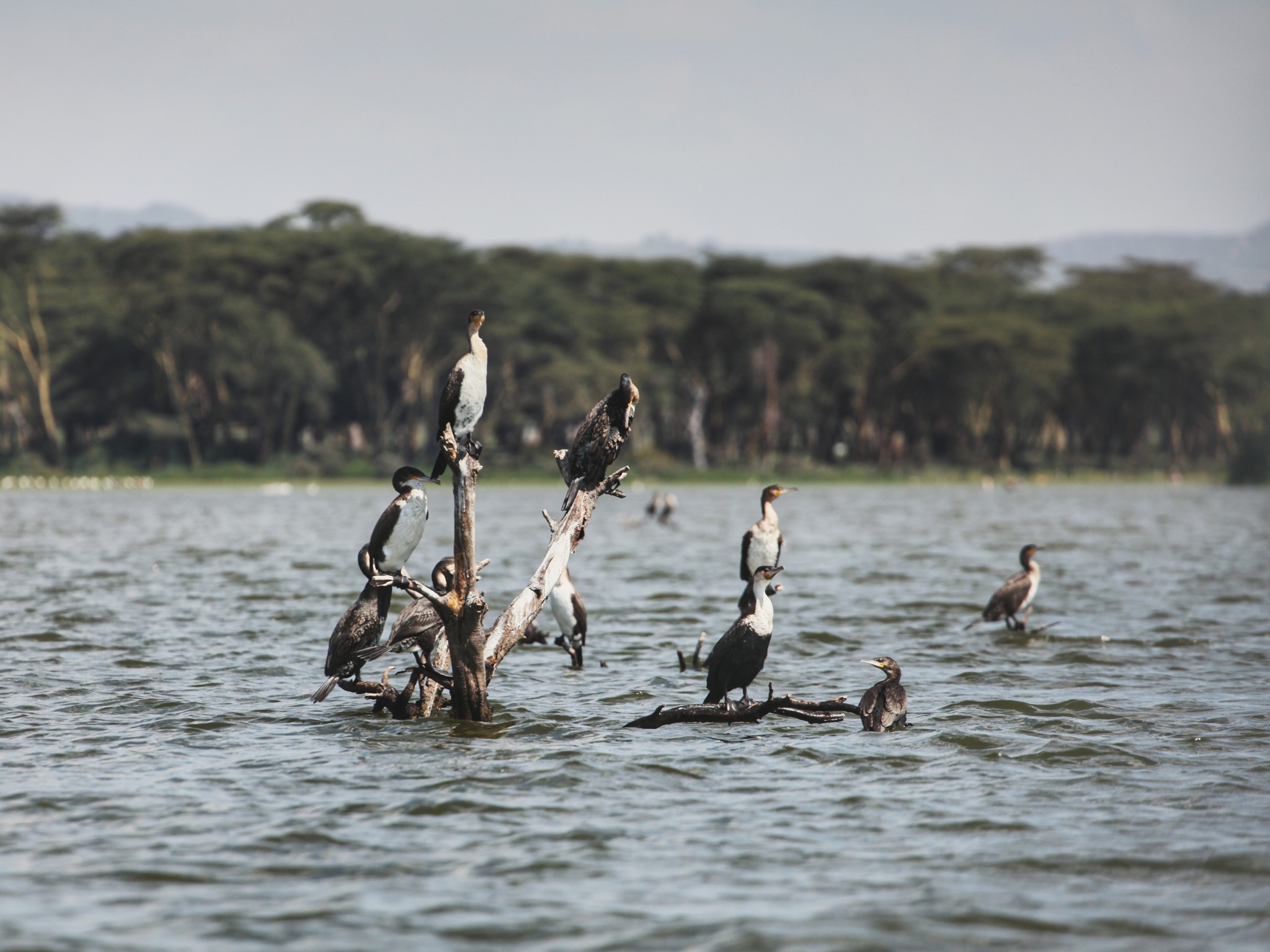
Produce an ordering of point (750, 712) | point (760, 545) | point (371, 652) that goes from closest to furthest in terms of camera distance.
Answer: point (750, 712) < point (371, 652) < point (760, 545)

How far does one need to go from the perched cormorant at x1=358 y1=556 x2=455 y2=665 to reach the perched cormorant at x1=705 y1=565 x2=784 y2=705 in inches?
90.7

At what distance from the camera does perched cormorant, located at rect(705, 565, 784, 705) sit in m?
11.3

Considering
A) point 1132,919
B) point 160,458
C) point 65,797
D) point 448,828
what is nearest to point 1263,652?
point 1132,919

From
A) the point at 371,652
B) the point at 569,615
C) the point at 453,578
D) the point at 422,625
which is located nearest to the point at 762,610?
the point at 453,578

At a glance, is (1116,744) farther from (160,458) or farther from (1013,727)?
(160,458)

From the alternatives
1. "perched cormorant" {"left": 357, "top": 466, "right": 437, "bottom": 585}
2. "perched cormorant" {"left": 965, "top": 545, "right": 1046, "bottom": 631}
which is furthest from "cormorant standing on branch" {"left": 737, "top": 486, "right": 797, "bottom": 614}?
"perched cormorant" {"left": 357, "top": 466, "right": 437, "bottom": 585}

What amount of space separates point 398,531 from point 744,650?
292 cm

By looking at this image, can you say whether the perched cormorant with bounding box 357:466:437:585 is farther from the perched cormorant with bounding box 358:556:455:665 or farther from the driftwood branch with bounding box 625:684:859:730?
the driftwood branch with bounding box 625:684:859:730

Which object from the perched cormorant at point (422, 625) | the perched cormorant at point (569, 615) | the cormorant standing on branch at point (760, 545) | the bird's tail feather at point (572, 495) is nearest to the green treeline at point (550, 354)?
the perched cormorant at point (569, 615)

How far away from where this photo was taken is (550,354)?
259ft

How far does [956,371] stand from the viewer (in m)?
83.1

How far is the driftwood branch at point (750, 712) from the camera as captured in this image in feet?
36.1

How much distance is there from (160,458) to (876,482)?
1672 inches

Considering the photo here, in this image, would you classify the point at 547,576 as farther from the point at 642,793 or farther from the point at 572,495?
the point at 642,793
